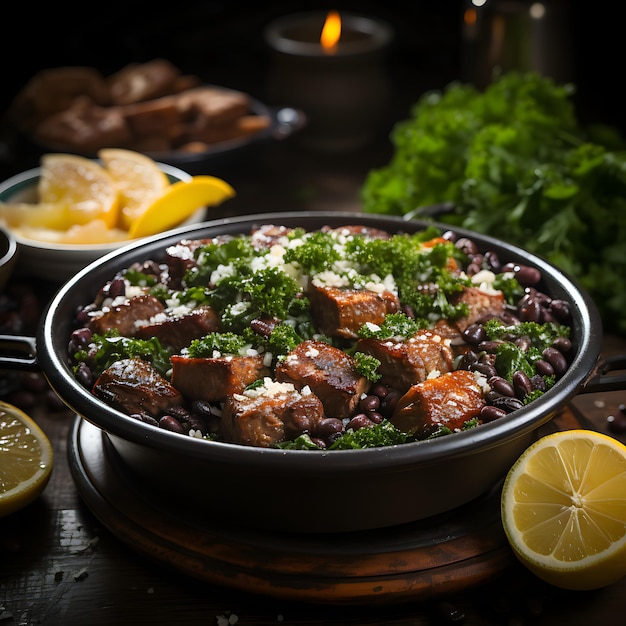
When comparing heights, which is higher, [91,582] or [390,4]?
[390,4]

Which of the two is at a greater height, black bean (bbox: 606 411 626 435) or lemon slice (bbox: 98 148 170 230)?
lemon slice (bbox: 98 148 170 230)

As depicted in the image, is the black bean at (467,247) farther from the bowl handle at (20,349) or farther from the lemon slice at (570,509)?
the bowl handle at (20,349)

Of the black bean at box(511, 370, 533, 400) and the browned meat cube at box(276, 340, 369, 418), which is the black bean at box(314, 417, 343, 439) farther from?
the black bean at box(511, 370, 533, 400)

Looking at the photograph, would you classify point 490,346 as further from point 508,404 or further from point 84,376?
point 84,376

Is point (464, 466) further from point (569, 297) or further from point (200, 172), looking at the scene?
point (200, 172)

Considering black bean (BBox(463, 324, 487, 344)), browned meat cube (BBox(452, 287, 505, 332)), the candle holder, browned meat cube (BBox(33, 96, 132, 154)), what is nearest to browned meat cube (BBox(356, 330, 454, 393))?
black bean (BBox(463, 324, 487, 344))

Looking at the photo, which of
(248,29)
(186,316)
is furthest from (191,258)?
(248,29)

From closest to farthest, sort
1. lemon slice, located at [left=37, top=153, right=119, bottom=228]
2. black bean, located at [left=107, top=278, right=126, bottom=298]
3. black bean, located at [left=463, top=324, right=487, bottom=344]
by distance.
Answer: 1. black bean, located at [left=463, top=324, right=487, bottom=344]
2. black bean, located at [left=107, top=278, right=126, bottom=298]
3. lemon slice, located at [left=37, top=153, right=119, bottom=228]
